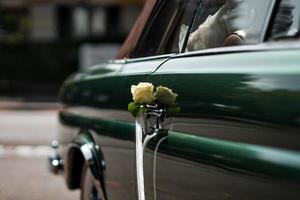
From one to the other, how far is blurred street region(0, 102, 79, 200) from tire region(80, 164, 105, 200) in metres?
1.87

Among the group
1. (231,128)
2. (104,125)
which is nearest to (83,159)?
(104,125)

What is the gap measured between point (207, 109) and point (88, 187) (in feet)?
6.79

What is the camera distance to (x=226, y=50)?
274cm

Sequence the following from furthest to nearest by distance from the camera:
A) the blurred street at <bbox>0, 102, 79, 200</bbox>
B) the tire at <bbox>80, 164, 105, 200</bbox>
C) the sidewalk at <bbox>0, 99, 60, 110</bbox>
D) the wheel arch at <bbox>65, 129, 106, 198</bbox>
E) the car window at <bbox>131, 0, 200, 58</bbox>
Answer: the sidewalk at <bbox>0, 99, 60, 110</bbox> → the blurred street at <bbox>0, 102, 79, 200</bbox> → the tire at <bbox>80, 164, 105, 200</bbox> → the wheel arch at <bbox>65, 129, 106, 198</bbox> → the car window at <bbox>131, 0, 200, 58</bbox>

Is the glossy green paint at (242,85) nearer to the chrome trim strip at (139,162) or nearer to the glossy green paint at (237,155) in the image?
the glossy green paint at (237,155)

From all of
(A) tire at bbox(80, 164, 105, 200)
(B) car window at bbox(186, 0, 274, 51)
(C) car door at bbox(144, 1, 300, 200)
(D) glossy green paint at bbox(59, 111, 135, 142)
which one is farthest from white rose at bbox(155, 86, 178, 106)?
(A) tire at bbox(80, 164, 105, 200)

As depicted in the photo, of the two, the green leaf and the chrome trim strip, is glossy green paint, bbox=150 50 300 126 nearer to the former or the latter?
the green leaf

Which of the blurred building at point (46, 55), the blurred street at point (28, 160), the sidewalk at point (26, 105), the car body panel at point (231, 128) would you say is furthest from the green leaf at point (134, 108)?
the blurred building at point (46, 55)

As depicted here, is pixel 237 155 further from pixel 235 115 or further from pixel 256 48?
pixel 256 48

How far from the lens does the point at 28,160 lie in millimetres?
9500

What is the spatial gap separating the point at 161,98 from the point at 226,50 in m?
0.44

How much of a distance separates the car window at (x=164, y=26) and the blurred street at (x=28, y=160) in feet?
9.52

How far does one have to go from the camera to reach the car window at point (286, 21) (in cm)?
243

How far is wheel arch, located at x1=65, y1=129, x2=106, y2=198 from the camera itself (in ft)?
13.8
